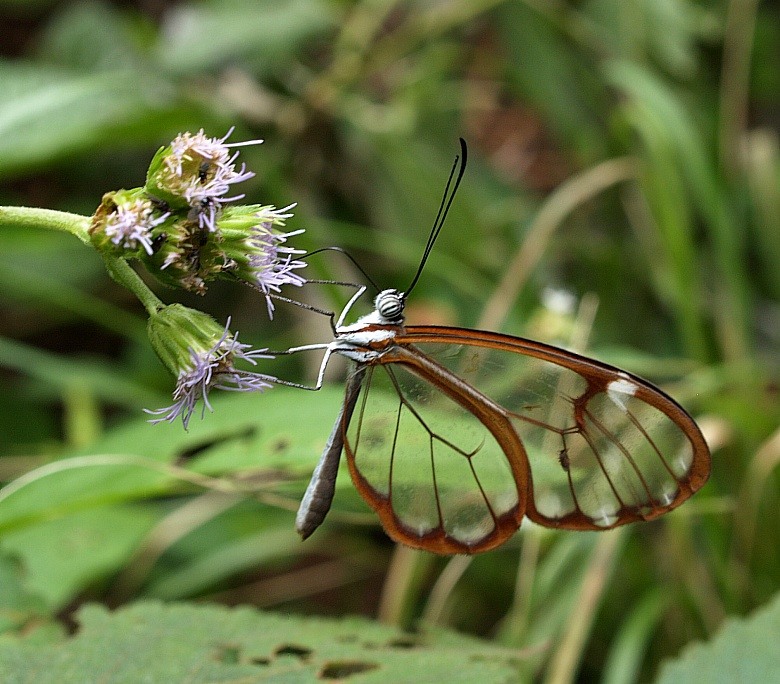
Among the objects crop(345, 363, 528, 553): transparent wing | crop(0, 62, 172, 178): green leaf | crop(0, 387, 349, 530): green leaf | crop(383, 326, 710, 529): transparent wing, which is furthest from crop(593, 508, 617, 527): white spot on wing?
crop(0, 62, 172, 178): green leaf

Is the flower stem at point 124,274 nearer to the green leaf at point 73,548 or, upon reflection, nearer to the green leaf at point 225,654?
the green leaf at point 225,654

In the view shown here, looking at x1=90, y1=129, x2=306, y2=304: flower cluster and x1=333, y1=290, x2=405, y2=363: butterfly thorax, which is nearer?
x1=90, y1=129, x2=306, y2=304: flower cluster

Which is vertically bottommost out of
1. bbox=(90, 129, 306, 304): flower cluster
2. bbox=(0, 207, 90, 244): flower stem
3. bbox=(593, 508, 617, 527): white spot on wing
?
bbox=(593, 508, 617, 527): white spot on wing

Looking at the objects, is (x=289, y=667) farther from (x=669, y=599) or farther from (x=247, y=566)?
(x=669, y=599)

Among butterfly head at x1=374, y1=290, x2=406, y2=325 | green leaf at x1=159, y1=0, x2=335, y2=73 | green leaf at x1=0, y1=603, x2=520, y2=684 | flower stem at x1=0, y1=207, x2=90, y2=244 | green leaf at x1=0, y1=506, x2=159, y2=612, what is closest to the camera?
flower stem at x1=0, y1=207, x2=90, y2=244

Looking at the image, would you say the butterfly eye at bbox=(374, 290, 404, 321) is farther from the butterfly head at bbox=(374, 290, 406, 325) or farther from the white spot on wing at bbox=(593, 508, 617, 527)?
the white spot on wing at bbox=(593, 508, 617, 527)

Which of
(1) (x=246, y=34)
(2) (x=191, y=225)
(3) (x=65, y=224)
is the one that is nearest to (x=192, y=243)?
(2) (x=191, y=225)
